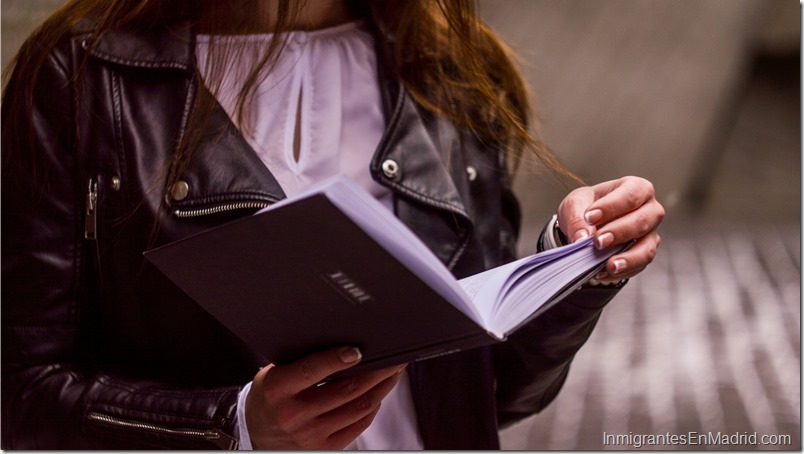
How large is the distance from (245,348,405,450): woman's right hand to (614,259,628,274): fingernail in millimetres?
226

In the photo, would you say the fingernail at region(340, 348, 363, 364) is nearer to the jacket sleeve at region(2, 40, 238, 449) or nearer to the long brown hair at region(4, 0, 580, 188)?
the jacket sleeve at region(2, 40, 238, 449)

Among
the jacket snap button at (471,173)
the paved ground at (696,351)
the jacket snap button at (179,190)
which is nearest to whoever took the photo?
the jacket snap button at (179,190)

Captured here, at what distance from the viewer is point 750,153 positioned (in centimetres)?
338

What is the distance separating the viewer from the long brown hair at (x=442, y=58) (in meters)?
1.09

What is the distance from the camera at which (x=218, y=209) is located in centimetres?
102

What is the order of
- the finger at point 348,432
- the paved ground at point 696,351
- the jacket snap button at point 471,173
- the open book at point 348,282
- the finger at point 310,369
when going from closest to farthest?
the open book at point 348,282
the finger at point 310,369
the finger at point 348,432
the jacket snap button at point 471,173
the paved ground at point 696,351

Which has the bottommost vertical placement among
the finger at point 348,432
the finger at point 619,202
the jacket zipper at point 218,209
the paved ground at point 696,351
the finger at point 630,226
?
the paved ground at point 696,351

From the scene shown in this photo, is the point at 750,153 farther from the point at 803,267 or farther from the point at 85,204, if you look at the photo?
the point at 85,204

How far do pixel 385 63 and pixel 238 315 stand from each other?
21.0 inches

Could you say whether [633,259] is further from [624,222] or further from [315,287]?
[315,287]

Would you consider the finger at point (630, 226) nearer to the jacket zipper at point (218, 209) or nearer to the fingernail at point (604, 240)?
the fingernail at point (604, 240)

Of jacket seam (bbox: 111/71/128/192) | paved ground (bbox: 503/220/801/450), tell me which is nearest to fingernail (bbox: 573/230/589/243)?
jacket seam (bbox: 111/71/128/192)

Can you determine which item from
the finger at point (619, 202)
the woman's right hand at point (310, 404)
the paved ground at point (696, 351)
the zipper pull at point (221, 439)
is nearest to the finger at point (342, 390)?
the woman's right hand at point (310, 404)

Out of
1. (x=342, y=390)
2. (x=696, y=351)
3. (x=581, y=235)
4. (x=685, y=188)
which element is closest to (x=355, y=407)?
(x=342, y=390)
